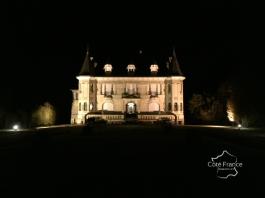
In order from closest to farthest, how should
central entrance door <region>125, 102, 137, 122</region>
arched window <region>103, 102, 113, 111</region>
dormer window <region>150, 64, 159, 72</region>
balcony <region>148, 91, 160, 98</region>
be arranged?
central entrance door <region>125, 102, 137, 122</region>, balcony <region>148, 91, 160, 98</region>, dormer window <region>150, 64, 159, 72</region>, arched window <region>103, 102, 113, 111</region>

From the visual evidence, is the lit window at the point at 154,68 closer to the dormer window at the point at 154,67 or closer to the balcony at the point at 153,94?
the dormer window at the point at 154,67

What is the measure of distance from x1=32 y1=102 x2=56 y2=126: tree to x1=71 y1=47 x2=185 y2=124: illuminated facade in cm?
718

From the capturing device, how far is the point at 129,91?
212ft

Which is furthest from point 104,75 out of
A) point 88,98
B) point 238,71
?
point 238,71

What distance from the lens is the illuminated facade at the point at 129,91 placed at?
63406 millimetres

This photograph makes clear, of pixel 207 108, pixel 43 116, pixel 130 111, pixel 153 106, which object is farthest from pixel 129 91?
pixel 43 116

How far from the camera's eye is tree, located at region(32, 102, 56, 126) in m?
53.8

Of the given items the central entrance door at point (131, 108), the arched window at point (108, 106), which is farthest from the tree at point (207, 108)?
the arched window at point (108, 106)

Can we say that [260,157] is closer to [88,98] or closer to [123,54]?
[88,98]

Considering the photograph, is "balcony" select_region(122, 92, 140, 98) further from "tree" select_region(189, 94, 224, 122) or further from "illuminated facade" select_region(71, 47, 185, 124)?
"tree" select_region(189, 94, 224, 122)

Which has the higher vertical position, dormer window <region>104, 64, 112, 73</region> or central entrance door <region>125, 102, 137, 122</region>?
dormer window <region>104, 64, 112, 73</region>

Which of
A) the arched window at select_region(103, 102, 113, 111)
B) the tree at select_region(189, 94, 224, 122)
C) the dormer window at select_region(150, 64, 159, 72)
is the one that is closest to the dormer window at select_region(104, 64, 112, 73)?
the arched window at select_region(103, 102, 113, 111)

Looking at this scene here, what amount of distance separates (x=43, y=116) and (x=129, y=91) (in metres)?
17.3

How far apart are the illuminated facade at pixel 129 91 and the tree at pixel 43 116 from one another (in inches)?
283
